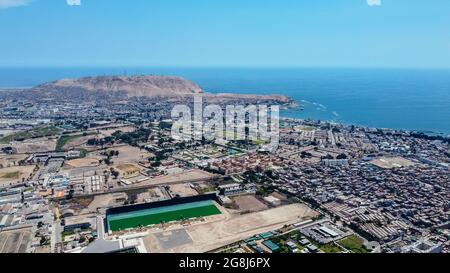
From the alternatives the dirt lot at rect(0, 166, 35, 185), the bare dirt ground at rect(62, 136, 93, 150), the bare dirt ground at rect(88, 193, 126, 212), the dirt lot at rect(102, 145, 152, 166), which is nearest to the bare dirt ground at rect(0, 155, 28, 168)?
the dirt lot at rect(0, 166, 35, 185)

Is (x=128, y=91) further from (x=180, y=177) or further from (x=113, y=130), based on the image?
(x=180, y=177)

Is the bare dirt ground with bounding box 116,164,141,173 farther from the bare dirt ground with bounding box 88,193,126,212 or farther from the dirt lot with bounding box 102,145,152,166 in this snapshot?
the bare dirt ground with bounding box 88,193,126,212

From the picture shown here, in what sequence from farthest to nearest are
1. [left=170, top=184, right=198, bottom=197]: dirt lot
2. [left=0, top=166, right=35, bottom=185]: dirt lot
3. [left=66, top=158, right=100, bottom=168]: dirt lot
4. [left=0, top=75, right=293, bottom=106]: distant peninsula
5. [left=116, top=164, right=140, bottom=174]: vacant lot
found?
[left=0, top=75, right=293, bottom=106]: distant peninsula
[left=66, top=158, right=100, bottom=168]: dirt lot
[left=116, top=164, right=140, bottom=174]: vacant lot
[left=0, top=166, right=35, bottom=185]: dirt lot
[left=170, top=184, right=198, bottom=197]: dirt lot

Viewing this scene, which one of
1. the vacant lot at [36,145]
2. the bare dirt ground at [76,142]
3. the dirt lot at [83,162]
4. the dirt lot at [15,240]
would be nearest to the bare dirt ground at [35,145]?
the vacant lot at [36,145]

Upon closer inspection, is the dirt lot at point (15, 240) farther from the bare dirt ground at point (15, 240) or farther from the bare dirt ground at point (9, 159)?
the bare dirt ground at point (9, 159)

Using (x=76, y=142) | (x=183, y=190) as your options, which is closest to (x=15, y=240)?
(x=183, y=190)
